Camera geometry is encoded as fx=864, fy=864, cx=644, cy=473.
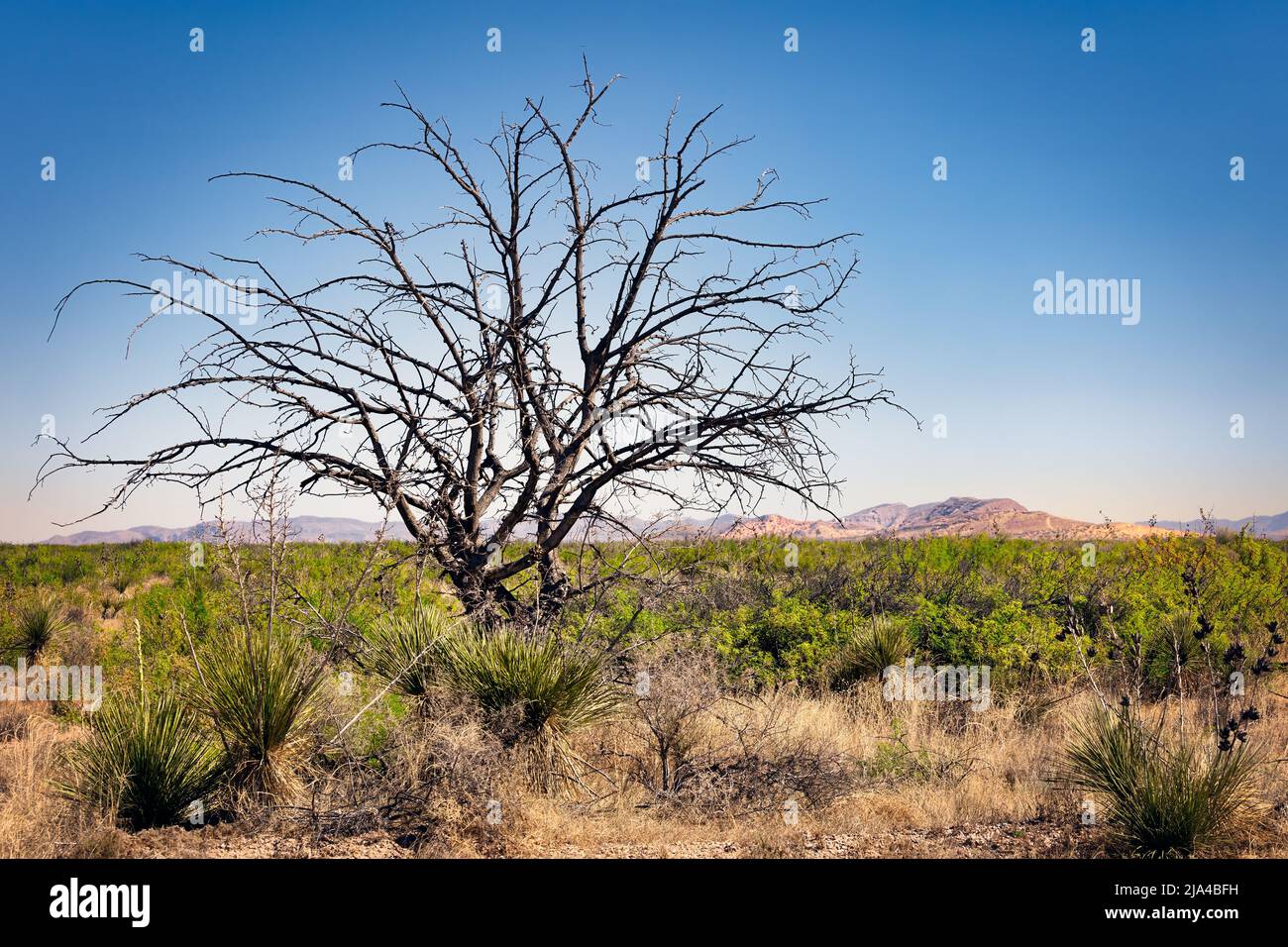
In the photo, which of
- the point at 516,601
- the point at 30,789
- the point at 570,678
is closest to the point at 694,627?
the point at 516,601

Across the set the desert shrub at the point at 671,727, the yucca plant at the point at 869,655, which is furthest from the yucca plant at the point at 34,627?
the yucca plant at the point at 869,655

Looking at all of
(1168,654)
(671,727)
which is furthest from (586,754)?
(1168,654)

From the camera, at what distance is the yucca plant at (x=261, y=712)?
5938 millimetres

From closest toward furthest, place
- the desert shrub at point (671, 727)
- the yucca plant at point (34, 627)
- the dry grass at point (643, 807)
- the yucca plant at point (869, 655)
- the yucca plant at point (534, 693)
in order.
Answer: the dry grass at point (643, 807)
the yucca plant at point (534, 693)
the desert shrub at point (671, 727)
the yucca plant at point (869, 655)
the yucca plant at point (34, 627)

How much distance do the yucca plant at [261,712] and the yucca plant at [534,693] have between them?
1110 mm

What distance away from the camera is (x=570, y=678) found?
652 cm

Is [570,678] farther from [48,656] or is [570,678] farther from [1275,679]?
[48,656]

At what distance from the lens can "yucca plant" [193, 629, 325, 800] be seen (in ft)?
19.5

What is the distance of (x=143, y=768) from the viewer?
19.1 ft

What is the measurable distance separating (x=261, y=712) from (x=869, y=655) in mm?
6814

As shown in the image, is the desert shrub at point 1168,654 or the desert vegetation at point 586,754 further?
the desert shrub at point 1168,654

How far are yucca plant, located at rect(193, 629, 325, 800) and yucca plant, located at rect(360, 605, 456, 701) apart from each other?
0.97 m

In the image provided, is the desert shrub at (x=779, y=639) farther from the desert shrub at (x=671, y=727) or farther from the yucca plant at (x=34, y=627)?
the yucca plant at (x=34, y=627)

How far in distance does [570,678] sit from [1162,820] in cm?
407
